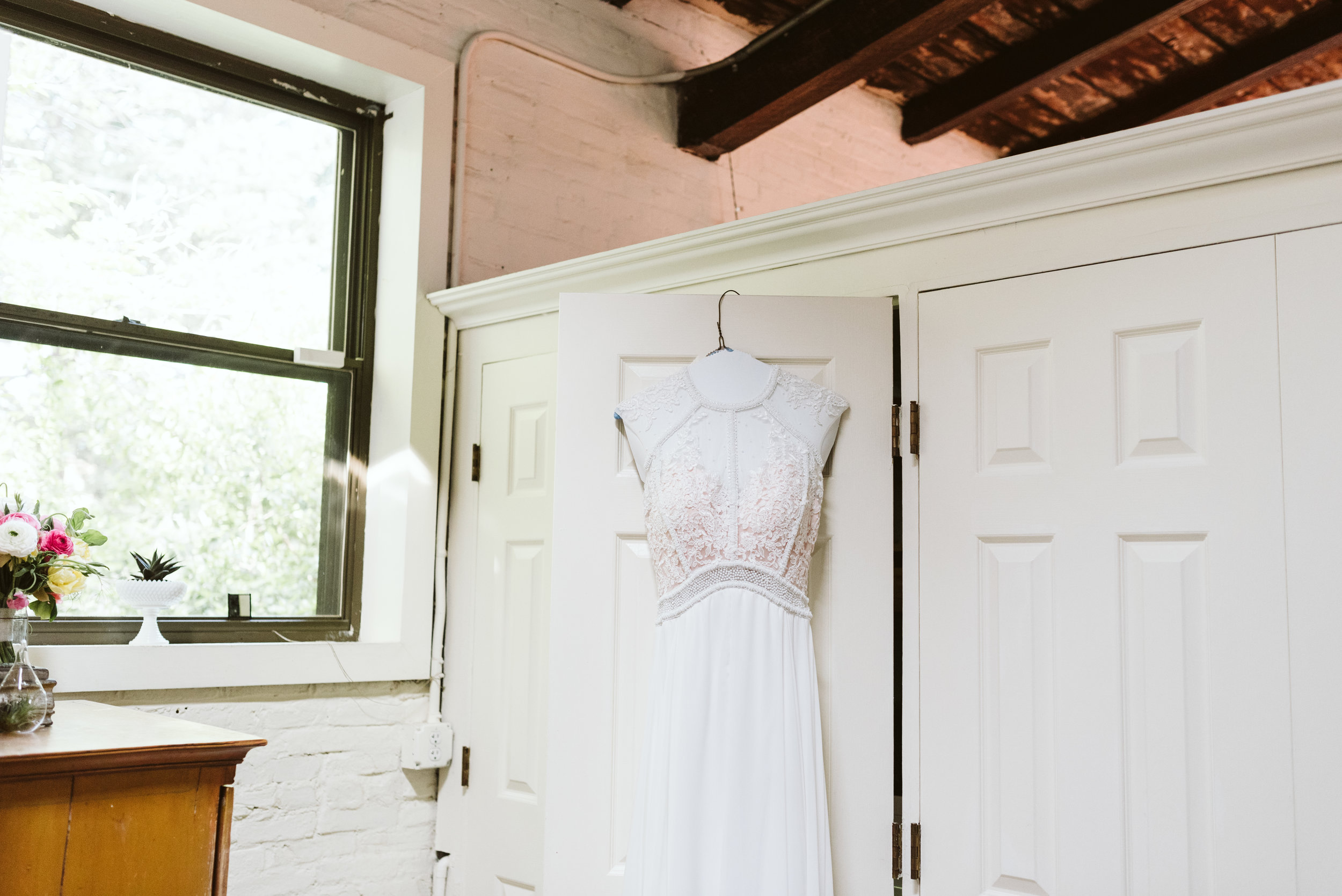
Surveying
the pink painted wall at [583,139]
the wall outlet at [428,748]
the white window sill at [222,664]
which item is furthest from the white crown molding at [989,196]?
the wall outlet at [428,748]

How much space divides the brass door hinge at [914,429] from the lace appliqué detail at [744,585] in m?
0.34

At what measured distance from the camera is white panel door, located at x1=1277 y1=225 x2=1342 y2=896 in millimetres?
1540

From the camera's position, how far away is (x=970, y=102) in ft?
13.6

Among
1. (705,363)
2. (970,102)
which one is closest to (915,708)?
(705,363)

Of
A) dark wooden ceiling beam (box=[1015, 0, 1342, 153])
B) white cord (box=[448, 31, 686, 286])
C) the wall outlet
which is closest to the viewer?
the wall outlet

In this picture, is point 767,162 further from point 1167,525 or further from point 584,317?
point 1167,525

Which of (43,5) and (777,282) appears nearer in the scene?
(777,282)

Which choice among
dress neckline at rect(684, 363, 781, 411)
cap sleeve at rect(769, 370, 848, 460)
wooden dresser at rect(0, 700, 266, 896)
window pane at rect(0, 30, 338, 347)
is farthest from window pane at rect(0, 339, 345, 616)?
cap sleeve at rect(769, 370, 848, 460)

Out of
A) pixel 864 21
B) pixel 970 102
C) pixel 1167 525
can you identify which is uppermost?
pixel 970 102

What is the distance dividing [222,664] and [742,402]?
1324 mm

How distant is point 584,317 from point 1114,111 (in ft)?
10.8

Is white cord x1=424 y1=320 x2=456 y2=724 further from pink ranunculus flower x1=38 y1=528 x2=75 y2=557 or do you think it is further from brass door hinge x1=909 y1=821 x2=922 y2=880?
brass door hinge x1=909 y1=821 x2=922 y2=880

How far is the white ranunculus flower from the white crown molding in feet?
3.94

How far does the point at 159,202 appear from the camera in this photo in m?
2.59
